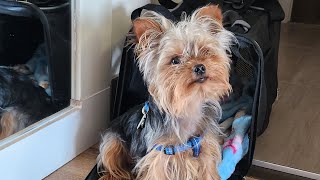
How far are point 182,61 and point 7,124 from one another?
712mm

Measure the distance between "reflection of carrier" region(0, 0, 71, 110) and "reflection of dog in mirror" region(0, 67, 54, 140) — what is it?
0.03 m

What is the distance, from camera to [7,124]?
158 cm

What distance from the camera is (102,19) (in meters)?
1.83

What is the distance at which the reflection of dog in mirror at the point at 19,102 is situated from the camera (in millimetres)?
1592

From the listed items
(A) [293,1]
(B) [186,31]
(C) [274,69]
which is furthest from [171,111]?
(A) [293,1]

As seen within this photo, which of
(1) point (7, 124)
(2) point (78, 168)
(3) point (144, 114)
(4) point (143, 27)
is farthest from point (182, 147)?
(1) point (7, 124)

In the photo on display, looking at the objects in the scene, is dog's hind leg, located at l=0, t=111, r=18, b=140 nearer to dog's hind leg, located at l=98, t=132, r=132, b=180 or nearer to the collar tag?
dog's hind leg, located at l=98, t=132, r=132, b=180

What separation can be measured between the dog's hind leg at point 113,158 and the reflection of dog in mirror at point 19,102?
0.30 m

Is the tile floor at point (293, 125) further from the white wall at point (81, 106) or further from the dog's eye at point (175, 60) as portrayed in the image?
the dog's eye at point (175, 60)

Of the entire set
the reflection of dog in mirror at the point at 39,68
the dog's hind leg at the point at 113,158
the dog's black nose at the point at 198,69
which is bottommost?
the dog's hind leg at the point at 113,158

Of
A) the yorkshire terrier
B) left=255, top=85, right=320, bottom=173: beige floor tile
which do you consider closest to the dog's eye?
the yorkshire terrier

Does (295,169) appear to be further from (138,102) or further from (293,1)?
(293,1)

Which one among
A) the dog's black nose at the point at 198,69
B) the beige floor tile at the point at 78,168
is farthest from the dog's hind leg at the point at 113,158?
the dog's black nose at the point at 198,69

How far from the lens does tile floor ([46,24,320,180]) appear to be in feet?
5.98
